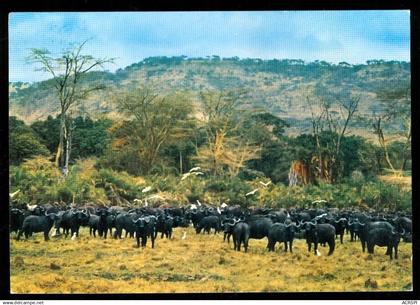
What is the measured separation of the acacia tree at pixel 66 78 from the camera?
414 inches

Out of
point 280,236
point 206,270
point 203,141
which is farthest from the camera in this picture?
point 203,141

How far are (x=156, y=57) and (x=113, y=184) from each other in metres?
1.83

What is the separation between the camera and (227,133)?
10672mm

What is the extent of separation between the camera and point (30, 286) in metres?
10.3

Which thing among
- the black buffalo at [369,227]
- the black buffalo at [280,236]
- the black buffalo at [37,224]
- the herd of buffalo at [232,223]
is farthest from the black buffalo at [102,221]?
the black buffalo at [369,227]

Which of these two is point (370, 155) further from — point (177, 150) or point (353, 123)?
point (177, 150)

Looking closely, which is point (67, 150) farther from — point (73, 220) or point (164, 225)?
point (164, 225)

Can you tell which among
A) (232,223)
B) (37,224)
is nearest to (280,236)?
(232,223)

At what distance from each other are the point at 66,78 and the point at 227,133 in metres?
2.32

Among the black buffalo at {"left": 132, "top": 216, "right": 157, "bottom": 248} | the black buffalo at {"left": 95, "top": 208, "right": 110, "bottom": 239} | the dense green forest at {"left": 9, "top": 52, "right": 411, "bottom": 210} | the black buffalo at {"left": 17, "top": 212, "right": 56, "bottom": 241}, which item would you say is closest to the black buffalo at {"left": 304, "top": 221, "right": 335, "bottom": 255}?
the dense green forest at {"left": 9, "top": 52, "right": 411, "bottom": 210}

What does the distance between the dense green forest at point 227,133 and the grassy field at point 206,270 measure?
713 mm

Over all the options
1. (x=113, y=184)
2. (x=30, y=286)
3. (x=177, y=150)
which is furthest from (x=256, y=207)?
(x=30, y=286)

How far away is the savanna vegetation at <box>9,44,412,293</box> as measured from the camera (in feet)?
34.3
